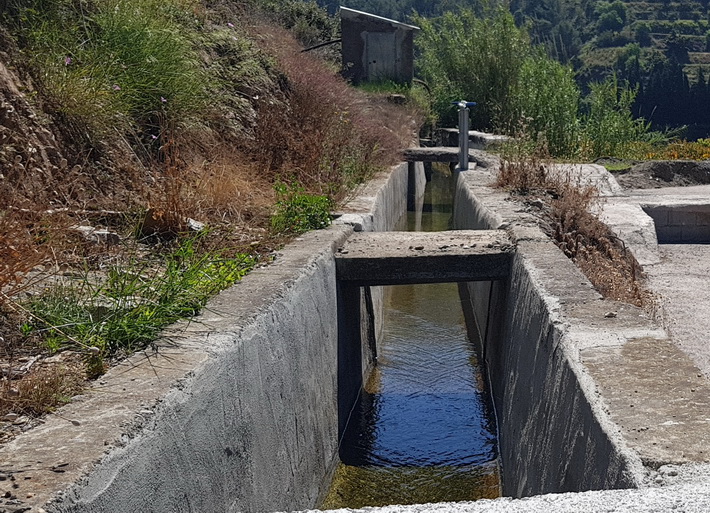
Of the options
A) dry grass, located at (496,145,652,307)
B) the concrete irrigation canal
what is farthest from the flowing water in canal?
dry grass, located at (496,145,652,307)

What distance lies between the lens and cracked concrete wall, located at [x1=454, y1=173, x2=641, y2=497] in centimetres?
308

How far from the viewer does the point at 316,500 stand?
5.32 m

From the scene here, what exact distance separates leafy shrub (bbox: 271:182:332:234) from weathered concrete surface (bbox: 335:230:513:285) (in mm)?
436

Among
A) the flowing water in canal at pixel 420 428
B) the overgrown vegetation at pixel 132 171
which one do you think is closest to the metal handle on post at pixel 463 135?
the overgrown vegetation at pixel 132 171

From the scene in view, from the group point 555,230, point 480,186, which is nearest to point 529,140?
point 480,186

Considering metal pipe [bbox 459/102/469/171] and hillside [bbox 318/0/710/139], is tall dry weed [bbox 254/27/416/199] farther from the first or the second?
hillside [bbox 318/0/710/139]

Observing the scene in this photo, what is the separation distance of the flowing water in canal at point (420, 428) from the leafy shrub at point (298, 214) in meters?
1.55

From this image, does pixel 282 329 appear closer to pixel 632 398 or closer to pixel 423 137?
pixel 632 398

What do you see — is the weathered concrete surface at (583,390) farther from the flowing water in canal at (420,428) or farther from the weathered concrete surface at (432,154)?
the weathered concrete surface at (432,154)

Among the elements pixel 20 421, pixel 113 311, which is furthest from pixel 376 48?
pixel 20 421

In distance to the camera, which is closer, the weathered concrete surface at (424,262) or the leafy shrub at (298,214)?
the weathered concrete surface at (424,262)

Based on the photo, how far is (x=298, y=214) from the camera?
7.16 metres

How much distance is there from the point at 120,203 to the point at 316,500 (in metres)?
2.77

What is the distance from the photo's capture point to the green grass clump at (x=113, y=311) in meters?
3.75
